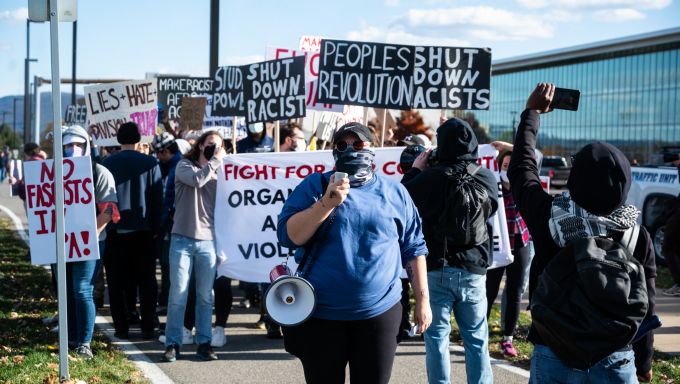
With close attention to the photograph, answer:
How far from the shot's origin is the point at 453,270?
17.5 ft

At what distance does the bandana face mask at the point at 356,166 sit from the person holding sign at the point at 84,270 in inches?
144

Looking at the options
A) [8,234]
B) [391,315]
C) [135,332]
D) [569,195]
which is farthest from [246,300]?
[8,234]

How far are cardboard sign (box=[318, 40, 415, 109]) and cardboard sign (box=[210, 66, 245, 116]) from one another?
172 centimetres

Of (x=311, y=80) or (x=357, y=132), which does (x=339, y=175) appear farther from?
(x=311, y=80)

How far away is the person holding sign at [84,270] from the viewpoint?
279 inches

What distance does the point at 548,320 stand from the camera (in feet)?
11.0

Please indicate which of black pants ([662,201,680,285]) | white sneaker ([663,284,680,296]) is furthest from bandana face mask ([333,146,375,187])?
white sneaker ([663,284,680,296])

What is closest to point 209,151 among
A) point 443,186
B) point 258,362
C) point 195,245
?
point 195,245

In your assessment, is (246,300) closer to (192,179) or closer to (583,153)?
(192,179)

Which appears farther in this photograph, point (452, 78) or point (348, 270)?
point (452, 78)

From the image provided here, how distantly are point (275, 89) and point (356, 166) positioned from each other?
19.7 feet

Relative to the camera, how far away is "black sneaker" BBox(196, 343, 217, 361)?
732cm

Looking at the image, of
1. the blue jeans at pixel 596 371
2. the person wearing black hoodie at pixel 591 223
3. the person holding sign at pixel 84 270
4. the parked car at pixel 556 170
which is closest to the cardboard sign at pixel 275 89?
the person holding sign at pixel 84 270

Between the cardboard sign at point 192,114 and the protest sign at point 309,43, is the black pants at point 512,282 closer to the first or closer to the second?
the cardboard sign at point 192,114
